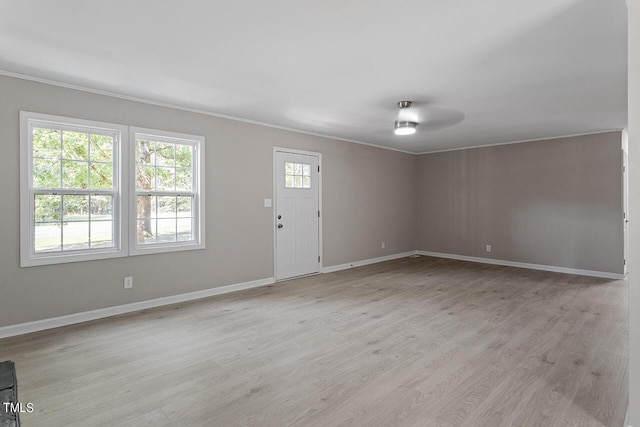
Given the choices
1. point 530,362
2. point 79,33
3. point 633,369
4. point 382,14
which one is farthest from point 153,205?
point 633,369

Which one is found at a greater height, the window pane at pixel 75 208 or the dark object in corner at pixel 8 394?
the window pane at pixel 75 208

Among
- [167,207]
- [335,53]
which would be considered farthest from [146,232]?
[335,53]

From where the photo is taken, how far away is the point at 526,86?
3615mm

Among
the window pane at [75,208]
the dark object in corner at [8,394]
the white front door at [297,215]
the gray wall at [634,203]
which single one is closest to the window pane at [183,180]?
the window pane at [75,208]

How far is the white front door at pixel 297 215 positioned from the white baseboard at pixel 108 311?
2.56 ft

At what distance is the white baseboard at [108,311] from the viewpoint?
131 inches

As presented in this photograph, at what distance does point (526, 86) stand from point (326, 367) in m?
3.40

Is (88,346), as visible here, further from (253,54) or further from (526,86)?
(526,86)

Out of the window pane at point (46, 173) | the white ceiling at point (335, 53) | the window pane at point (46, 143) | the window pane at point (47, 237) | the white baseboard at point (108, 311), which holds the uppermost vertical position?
the white ceiling at point (335, 53)

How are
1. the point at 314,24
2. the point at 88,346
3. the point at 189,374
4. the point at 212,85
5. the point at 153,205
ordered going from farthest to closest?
the point at 153,205 < the point at 212,85 < the point at 88,346 < the point at 189,374 < the point at 314,24

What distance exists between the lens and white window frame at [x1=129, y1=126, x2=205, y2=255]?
402 cm

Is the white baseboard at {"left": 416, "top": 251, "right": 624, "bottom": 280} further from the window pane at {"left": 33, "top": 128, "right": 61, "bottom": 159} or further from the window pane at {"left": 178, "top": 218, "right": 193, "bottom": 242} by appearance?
the window pane at {"left": 33, "top": 128, "right": 61, "bottom": 159}

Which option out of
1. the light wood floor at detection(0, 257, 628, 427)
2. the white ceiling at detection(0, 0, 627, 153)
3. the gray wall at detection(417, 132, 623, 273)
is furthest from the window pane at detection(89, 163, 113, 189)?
the gray wall at detection(417, 132, 623, 273)

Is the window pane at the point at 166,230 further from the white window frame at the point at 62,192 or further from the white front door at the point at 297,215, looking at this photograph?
the white front door at the point at 297,215
